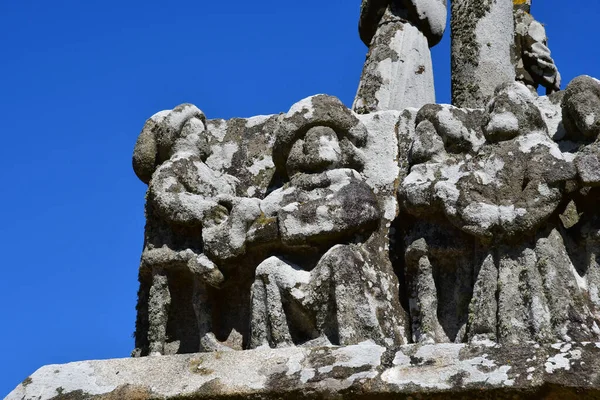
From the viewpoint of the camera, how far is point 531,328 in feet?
22.5

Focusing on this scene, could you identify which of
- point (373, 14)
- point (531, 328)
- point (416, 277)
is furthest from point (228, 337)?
point (373, 14)

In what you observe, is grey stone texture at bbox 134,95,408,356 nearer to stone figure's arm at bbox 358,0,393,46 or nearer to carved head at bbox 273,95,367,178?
carved head at bbox 273,95,367,178

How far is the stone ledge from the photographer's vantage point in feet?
21.4

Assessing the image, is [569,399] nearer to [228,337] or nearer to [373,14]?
[228,337]

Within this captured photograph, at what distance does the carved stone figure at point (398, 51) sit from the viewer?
30.8ft

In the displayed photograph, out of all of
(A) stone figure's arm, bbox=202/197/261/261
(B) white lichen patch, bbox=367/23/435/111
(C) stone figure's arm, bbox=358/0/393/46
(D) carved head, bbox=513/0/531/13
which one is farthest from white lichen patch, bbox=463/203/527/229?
(D) carved head, bbox=513/0/531/13

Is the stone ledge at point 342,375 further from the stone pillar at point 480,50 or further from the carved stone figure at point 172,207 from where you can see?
the stone pillar at point 480,50

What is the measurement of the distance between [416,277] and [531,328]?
784 mm

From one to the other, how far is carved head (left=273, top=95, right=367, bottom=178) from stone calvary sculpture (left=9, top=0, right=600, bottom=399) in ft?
0.04

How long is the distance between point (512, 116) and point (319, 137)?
109cm

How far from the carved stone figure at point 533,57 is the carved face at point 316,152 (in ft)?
11.6

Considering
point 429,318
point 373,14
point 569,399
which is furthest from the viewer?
point 373,14

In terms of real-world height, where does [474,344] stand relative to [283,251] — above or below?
below

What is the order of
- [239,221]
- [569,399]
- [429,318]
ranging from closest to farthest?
[569,399], [429,318], [239,221]
